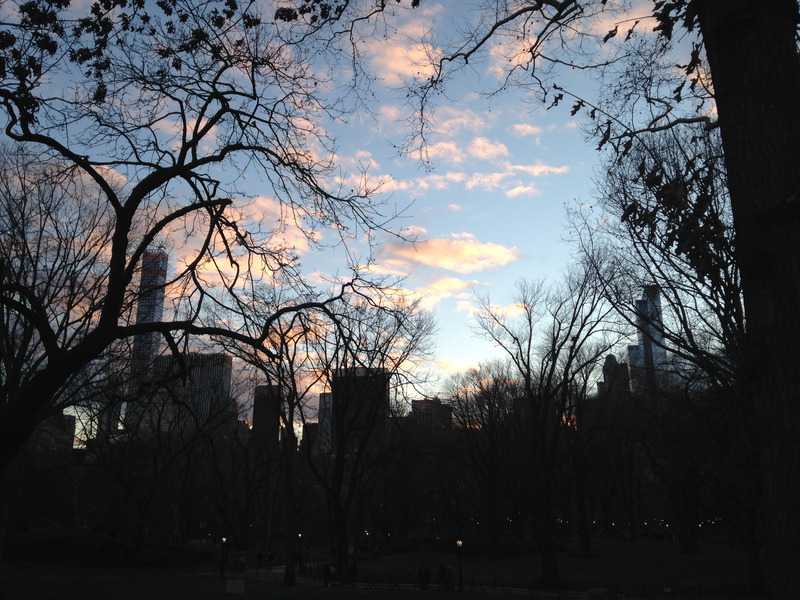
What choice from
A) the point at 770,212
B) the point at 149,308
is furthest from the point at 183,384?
the point at 770,212

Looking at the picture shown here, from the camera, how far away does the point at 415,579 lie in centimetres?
3022

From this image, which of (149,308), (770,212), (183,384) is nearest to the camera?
(770,212)

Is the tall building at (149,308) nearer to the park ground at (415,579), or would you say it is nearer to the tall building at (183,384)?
the tall building at (183,384)

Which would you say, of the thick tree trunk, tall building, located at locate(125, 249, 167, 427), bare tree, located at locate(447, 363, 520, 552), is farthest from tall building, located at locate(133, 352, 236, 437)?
bare tree, located at locate(447, 363, 520, 552)

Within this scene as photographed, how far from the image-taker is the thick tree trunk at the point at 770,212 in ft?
10.6

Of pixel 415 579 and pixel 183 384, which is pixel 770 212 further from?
pixel 415 579

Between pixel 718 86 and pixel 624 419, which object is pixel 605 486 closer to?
pixel 624 419

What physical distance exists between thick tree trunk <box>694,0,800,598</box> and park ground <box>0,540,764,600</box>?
62.8ft

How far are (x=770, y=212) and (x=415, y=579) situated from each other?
100 ft

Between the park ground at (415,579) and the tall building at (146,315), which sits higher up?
the tall building at (146,315)

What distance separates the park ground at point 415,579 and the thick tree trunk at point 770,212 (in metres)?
19.1

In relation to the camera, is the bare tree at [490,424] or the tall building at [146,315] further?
the bare tree at [490,424]

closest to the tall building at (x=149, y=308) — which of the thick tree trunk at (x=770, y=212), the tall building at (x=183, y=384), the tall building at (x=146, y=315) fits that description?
the tall building at (x=146, y=315)

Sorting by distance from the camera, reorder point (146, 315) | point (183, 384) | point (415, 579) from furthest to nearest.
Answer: point (415, 579) → point (146, 315) → point (183, 384)
